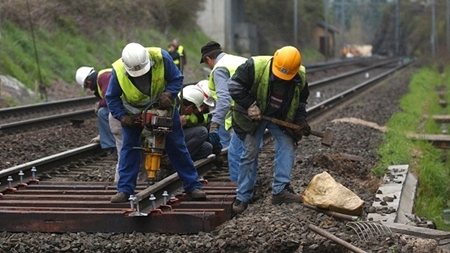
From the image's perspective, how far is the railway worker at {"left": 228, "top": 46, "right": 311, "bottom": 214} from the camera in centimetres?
805

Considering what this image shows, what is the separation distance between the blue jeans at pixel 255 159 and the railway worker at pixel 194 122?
2.29 m

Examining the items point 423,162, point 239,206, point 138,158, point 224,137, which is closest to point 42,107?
point 224,137

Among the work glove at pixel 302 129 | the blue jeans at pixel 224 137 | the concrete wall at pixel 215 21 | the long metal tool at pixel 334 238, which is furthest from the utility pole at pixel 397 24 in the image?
the long metal tool at pixel 334 238

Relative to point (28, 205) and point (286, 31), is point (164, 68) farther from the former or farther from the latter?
point (286, 31)

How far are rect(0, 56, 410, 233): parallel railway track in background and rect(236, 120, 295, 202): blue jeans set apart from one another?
0.23m

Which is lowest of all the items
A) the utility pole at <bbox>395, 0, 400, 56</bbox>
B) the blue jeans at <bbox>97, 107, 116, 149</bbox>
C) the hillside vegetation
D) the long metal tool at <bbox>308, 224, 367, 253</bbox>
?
the utility pole at <bbox>395, 0, 400, 56</bbox>

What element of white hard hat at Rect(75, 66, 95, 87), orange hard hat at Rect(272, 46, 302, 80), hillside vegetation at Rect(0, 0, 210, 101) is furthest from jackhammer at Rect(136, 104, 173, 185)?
hillside vegetation at Rect(0, 0, 210, 101)

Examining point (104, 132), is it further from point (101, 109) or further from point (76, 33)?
point (76, 33)

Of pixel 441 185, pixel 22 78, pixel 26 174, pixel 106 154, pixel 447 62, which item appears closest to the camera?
pixel 26 174

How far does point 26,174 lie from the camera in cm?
1041

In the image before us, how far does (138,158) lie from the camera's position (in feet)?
27.8

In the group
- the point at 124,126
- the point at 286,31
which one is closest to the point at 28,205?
the point at 124,126

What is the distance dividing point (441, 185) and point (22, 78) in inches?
617

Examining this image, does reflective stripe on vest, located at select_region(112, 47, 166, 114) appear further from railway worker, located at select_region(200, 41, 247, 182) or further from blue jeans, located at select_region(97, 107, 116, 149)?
blue jeans, located at select_region(97, 107, 116, 149)
